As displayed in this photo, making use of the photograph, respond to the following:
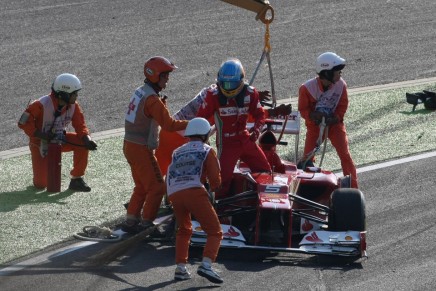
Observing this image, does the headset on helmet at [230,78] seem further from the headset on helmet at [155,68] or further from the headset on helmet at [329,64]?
the headset on helmet at [329,64]

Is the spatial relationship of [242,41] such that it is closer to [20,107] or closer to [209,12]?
[209,12]

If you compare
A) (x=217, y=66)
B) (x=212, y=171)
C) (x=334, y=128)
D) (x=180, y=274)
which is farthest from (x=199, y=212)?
(x=217, y=66)

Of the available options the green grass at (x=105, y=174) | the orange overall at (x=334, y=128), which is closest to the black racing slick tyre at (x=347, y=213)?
the orange overall at (x=334, y=128)

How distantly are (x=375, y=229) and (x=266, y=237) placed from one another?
4.94 feet

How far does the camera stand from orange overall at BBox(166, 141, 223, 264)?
11.2 metres

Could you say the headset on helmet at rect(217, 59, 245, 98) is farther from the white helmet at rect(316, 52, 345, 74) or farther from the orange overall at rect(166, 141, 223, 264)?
the white helmet at rect(316, 52, 345, 74)

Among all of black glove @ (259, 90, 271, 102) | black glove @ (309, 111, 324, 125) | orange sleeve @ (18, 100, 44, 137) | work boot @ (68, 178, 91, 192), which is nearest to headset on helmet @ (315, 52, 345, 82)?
black glove @ (309, 111, 324, 125)

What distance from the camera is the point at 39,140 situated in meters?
14.8

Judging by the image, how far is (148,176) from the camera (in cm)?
1267

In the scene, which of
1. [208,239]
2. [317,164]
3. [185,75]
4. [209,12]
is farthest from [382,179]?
[209,12]

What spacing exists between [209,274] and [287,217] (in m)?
1.43

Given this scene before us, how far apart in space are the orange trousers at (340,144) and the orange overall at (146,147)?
8.66 ft

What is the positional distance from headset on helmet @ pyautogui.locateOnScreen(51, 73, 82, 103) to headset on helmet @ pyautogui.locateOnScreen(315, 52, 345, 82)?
3.04 meters

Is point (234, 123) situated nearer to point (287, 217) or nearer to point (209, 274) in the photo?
point (287, 217)
